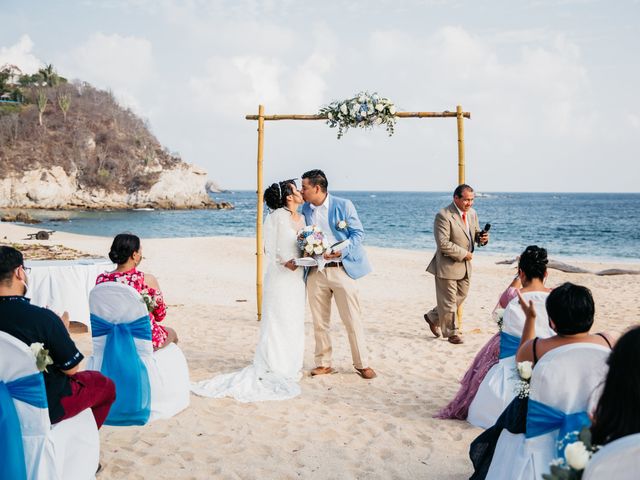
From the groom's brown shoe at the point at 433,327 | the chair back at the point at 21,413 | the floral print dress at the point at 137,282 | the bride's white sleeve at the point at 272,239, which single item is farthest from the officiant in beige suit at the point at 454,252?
the chair back at the point at 21,413

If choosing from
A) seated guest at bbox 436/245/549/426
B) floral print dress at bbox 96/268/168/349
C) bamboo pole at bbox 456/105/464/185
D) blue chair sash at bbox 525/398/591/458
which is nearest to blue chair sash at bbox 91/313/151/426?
floral print dress at bbox 96/268/168/349

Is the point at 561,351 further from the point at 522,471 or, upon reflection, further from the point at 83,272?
the point at 83,272

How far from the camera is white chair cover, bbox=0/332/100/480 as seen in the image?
124 inches

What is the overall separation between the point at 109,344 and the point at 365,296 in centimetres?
900

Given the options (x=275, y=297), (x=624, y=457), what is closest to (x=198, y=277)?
(x=275, y=297)

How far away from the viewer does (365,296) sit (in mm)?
13469

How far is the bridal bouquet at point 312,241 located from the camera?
20.6 ft

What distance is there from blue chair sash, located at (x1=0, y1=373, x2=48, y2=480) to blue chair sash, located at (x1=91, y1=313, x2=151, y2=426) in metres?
1.58

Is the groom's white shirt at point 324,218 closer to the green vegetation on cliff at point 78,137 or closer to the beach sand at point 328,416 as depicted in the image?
the beach sand at point 328,416

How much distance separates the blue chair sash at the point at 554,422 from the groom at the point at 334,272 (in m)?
3.69

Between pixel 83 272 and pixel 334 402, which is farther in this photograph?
pixel 83 272

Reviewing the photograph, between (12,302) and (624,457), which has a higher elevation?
(12,302)

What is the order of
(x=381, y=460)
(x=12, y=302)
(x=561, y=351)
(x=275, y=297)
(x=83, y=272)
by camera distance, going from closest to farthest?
1. (x=561, y=351)
2. (x=12, y=302)
3. (x=381, y=460)
4. (x=275, y=297)
5. (x=83, y=272)

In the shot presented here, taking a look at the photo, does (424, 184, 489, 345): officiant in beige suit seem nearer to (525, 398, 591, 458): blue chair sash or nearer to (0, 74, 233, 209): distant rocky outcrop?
(525, 398, 591, 458): blue chair sash
